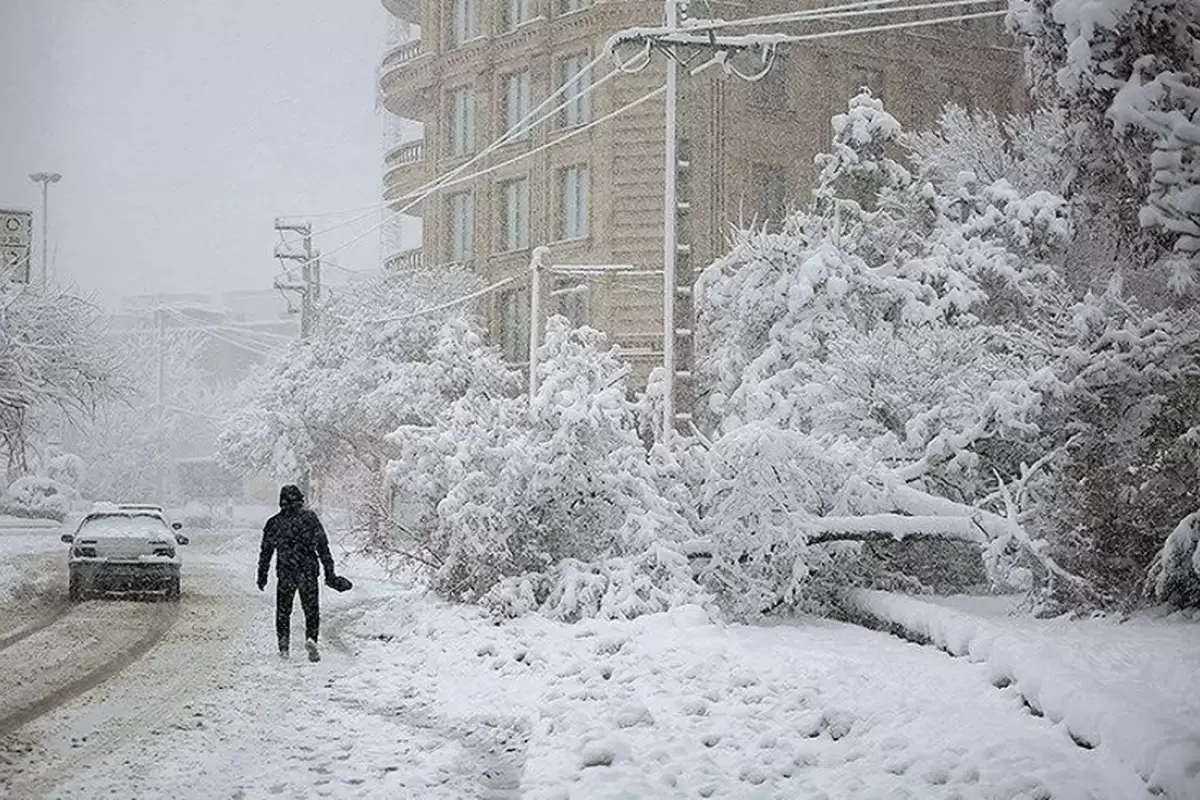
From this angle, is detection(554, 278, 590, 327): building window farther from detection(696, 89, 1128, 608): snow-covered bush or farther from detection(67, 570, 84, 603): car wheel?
detection(67, 570, 84, 603): car wheel

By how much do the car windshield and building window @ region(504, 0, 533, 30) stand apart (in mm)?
9603

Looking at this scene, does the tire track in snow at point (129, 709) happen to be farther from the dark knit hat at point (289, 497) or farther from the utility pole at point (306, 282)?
the utility pole at point (306, 282)

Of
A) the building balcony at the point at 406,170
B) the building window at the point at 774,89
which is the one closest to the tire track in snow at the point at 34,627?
the building balcony at the point at 406,170

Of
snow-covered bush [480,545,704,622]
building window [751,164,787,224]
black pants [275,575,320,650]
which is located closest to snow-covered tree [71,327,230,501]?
building window [751,164,787,224]

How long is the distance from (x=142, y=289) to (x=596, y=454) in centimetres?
1626

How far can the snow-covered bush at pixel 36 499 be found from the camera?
27031mm

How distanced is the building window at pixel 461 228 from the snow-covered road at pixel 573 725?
1310 cm

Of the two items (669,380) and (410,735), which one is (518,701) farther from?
(669,380)

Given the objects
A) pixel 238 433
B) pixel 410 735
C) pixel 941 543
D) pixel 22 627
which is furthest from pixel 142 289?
pixel 410 735

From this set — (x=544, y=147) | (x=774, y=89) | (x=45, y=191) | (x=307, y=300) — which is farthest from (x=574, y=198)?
(x=45, y=191)

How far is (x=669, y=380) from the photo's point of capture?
15141 millimetres

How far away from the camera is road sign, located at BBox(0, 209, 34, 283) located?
15.6m

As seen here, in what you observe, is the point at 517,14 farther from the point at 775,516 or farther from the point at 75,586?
the point at 775,516

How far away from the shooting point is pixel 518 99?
23656 millimetres
